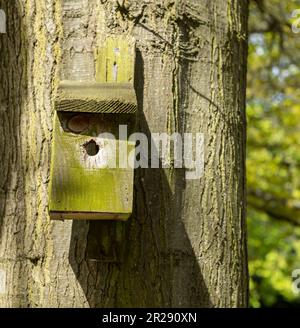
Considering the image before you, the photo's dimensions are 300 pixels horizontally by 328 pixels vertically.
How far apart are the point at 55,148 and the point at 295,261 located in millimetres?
6573

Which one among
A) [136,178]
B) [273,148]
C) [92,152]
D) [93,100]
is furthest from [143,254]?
[273,148]

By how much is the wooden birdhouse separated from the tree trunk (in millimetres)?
155

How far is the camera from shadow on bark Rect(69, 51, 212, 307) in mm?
1904

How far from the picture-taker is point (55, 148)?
70.9 inches

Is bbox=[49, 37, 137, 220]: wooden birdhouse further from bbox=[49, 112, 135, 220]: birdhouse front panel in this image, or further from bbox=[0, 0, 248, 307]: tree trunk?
bbox=[0, 0, 248, 307]: tree trunk

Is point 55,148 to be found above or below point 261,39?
below

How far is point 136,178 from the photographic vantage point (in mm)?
1964

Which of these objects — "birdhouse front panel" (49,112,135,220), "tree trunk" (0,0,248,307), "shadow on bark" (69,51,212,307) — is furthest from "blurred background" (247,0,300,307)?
"birdhouse front panel" (49,112,135,220)

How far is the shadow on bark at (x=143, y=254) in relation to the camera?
75.0 inches

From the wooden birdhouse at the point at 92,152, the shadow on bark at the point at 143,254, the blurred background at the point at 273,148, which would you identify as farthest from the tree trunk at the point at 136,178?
the blurred background at the point at 273,148

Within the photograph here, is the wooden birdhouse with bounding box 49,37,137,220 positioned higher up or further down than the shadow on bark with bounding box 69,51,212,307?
higher up

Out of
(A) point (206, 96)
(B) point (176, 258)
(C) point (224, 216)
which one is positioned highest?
(A) point (206, 96)
